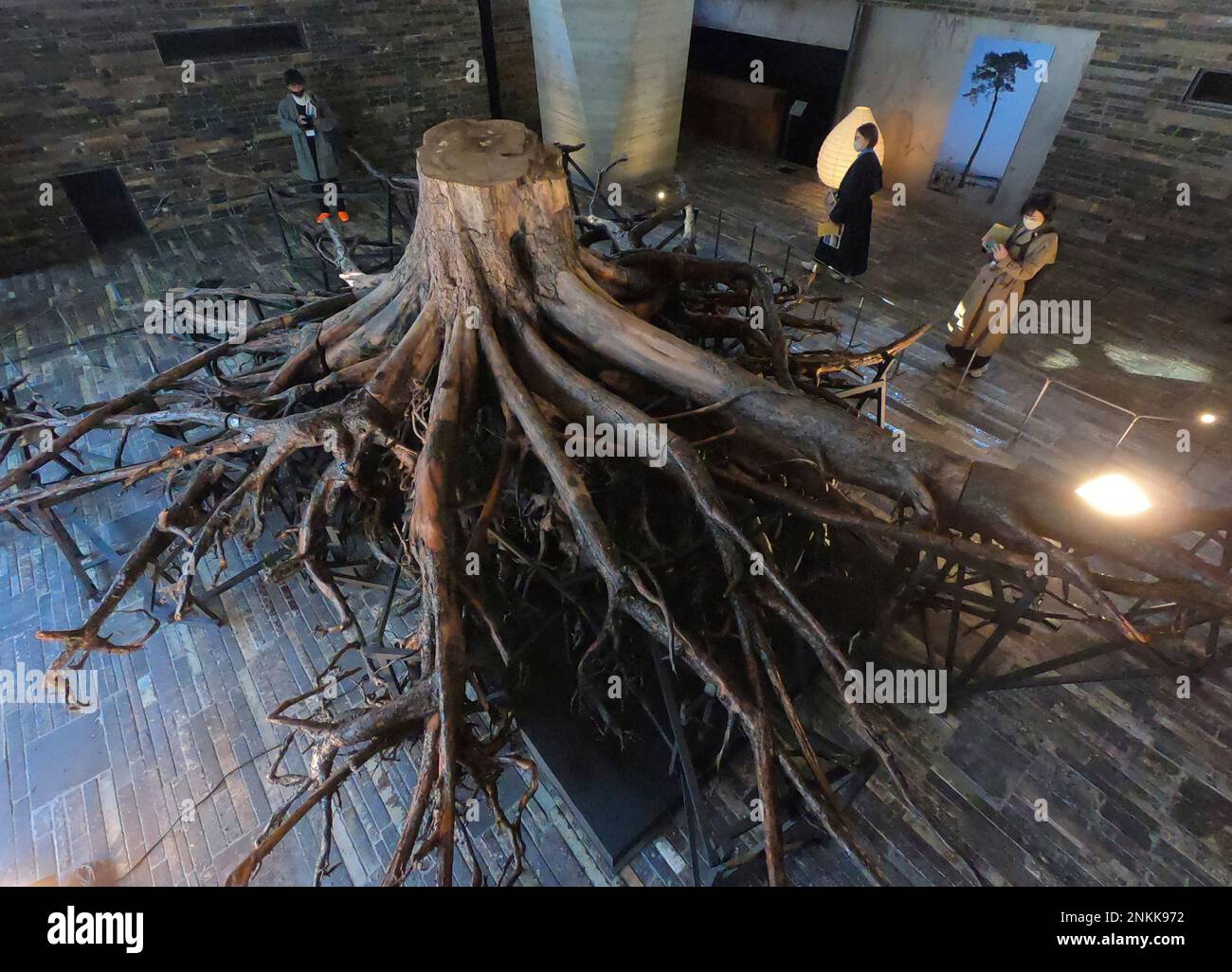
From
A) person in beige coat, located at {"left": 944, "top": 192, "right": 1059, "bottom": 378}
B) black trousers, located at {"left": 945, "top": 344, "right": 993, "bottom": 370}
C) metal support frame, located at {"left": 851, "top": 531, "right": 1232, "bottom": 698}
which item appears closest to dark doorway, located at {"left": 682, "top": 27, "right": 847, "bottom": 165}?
person in beige coat, located at {"left": 944, "top": 192, "right": 1059, "bottom": 378}

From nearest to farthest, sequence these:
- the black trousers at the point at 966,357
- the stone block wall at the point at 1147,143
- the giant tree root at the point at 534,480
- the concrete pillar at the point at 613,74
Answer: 1. the giant tree root at the point at 534,480
2. the black trousers at the point at 966,357
3. the stone block wall at the point at 1147,143
4. the concrete pillar at the point at 613,74

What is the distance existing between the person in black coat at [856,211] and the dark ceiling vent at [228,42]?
816 centimetres

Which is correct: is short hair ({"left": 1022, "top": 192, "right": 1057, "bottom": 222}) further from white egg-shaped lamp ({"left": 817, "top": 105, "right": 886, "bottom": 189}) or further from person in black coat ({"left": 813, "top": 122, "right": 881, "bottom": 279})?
white egg-shaped lamp ({"left": 817, "top": 105, "right": 886, "bottom": 189})

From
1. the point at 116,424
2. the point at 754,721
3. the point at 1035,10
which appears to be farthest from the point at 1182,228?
the point at 116,424

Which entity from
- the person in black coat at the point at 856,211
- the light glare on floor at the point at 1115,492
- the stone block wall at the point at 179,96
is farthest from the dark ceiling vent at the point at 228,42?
the light glare on floor at the point at 1115,492

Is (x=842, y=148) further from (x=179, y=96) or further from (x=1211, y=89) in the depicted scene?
(x=179, y=96)

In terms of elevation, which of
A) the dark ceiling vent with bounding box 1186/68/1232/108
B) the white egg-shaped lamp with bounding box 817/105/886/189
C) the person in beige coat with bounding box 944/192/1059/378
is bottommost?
the person in beige coat with bounding box 944/192/1059/378

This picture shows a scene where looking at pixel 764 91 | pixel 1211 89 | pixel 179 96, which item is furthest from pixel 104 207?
pixel 1211 89

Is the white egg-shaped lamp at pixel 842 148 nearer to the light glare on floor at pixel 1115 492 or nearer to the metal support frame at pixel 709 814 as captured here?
the light glare on floor at pixel 1115 492

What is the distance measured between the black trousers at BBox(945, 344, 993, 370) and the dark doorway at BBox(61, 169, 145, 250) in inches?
441

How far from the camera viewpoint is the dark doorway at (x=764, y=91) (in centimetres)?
1094

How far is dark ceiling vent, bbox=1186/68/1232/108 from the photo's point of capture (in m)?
7.13

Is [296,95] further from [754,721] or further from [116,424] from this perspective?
[754,721]

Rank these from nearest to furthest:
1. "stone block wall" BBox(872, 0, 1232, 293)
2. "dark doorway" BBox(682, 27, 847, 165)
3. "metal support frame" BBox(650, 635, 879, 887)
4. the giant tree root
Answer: the giant tree root → "metal support frame" BBox(650, 635, 879, 887) → "stone block wall" BBox(872, 0, 1232, 293) → "dark doorway" BBox(682, 27, 847, 165)
